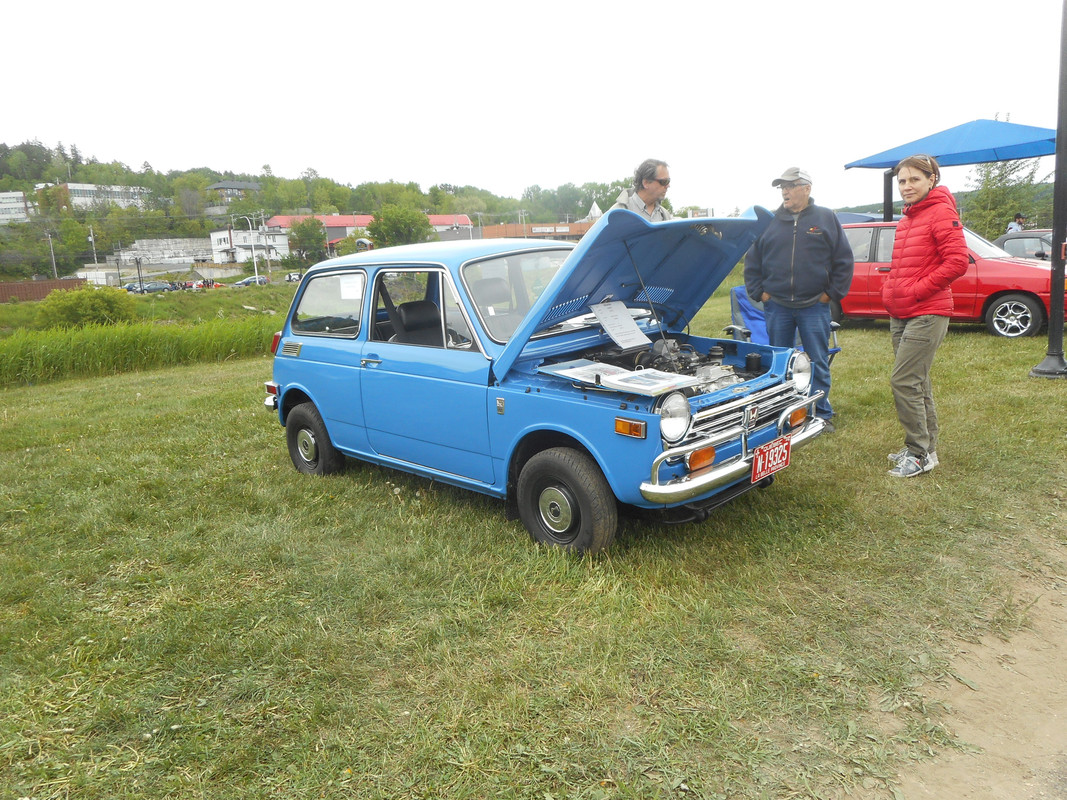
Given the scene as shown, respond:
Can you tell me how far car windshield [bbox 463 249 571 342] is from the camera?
14.4 feet

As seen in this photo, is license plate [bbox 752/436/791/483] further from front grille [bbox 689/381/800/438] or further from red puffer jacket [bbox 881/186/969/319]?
red puffer jacket [bbox 881/186/969/319]

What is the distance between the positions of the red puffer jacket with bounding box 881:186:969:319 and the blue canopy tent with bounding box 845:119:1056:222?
8.88 metres

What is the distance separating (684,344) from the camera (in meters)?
4.85

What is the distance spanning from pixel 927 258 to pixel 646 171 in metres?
2.01

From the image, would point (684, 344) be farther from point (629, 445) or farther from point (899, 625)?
point (899, 625)

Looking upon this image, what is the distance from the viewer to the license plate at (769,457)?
381cm

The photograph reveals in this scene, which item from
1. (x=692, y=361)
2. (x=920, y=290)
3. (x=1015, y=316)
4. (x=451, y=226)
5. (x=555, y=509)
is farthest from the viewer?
(x=451, y=226)

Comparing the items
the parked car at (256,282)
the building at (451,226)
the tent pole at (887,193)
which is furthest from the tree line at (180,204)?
the tent pole at (887,193)

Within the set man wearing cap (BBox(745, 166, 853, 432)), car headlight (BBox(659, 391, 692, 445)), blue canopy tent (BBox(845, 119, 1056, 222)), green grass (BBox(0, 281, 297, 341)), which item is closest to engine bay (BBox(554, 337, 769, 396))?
car headlight (BBox(659, 391, 692, 445))

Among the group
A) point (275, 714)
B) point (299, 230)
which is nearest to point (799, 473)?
point (275, 714)

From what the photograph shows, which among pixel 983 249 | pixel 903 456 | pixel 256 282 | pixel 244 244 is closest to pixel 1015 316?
pixel 983 249

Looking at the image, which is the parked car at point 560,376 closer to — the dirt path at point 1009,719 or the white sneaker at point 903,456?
the white sneaker at point 903,456

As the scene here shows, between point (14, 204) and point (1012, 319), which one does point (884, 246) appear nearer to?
point (1012, 319)

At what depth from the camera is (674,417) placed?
11.5 ft
